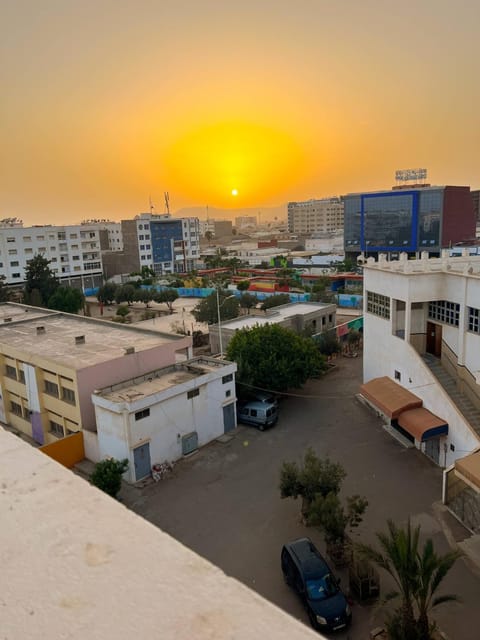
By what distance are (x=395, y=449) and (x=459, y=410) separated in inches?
113

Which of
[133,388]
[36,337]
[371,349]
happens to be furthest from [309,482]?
[36,337]

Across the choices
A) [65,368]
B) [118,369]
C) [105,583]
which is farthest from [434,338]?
[105,583]

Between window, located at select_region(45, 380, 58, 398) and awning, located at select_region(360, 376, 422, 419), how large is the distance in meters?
11.9

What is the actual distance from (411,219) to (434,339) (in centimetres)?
6696

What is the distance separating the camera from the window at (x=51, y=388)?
18.4 m

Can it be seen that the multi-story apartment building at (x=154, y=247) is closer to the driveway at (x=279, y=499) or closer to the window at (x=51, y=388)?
the window at (x=51, y=388)

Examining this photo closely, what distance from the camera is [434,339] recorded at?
1836 cm

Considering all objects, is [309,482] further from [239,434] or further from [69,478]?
[69,478]

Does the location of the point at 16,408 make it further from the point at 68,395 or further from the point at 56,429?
the point at 68,395

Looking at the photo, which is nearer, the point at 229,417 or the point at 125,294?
the point at 229,417

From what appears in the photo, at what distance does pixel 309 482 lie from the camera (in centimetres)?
1219

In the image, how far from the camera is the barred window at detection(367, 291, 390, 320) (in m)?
19.3

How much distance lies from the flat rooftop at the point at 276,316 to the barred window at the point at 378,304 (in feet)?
27.4

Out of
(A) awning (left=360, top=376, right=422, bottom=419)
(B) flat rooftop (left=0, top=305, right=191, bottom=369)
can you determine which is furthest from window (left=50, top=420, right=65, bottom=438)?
(A) awning (left=360, top=376, right=422, bottom=419)
